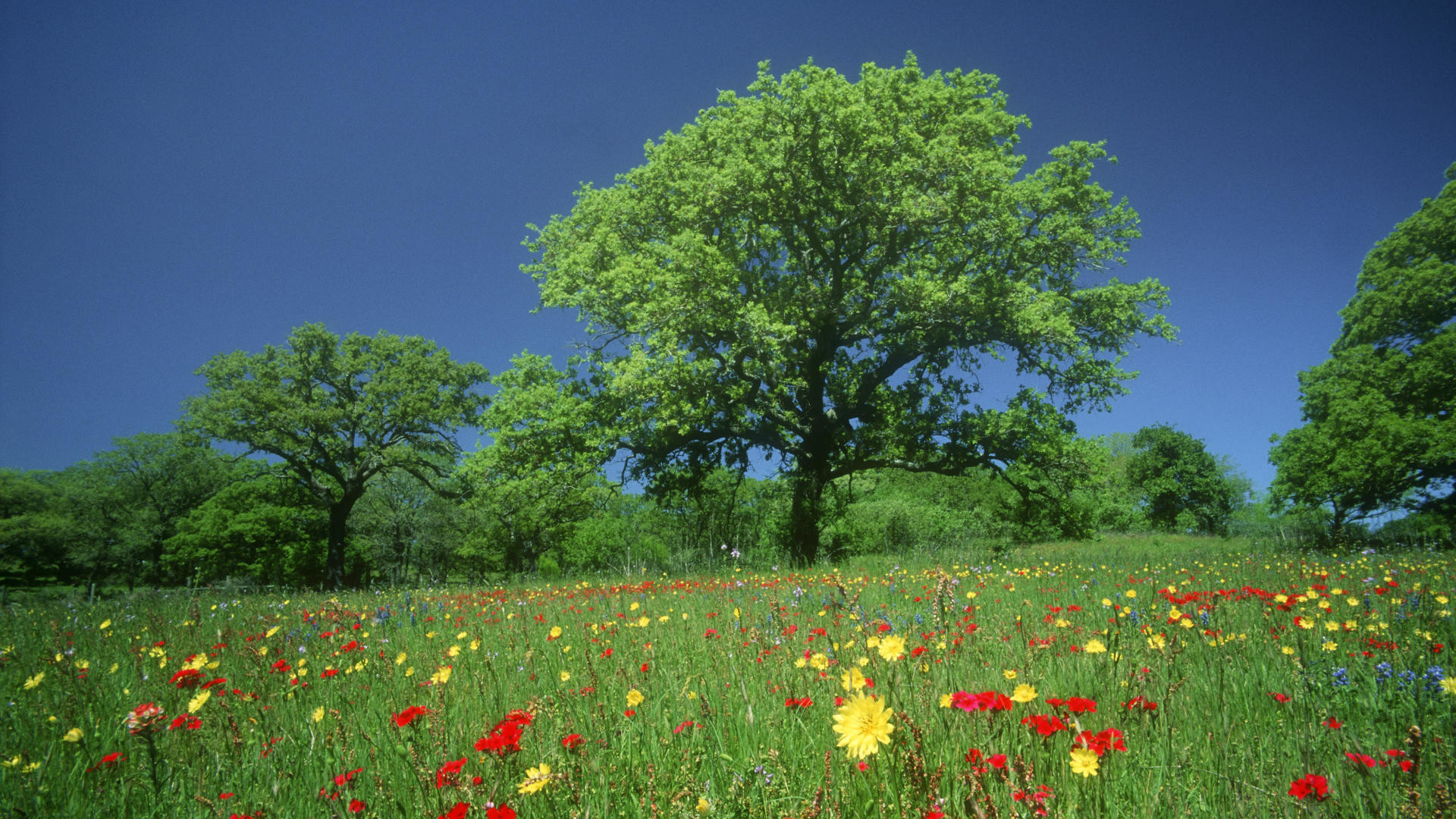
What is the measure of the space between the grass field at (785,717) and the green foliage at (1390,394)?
58.1 feet

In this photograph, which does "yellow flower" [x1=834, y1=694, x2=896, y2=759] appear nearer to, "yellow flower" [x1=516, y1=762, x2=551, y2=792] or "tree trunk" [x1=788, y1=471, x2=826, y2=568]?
"yellow flower" [x1=516, y1=762, x2=551, y2=792]

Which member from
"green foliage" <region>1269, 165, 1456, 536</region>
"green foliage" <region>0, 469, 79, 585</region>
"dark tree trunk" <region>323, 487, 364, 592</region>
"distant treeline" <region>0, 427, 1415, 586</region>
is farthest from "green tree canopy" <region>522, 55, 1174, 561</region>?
"green foliage" <region>0, 469, 79, 585</region>

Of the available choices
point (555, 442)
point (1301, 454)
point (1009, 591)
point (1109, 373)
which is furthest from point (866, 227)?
point (1301, 454)

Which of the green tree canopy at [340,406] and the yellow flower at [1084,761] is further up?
the green tree canopy at [340,406]

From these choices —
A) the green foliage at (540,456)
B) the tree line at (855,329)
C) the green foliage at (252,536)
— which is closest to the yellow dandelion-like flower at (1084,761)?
the tree line at (855,329)

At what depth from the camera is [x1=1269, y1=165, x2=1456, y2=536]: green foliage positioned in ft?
55.8

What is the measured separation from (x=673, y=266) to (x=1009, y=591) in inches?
423

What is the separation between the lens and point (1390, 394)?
18984 mm

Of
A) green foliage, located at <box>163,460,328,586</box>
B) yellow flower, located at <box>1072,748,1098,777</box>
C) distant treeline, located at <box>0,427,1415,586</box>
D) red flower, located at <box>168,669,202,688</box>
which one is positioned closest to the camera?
yellow flower, located at <box>1072,748,1098,777</box>

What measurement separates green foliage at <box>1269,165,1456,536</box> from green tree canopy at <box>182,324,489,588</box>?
28566 mm

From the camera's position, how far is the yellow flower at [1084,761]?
4.51 ft

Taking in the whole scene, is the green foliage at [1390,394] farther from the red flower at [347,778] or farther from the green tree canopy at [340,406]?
the green tree canopy at [340,406]

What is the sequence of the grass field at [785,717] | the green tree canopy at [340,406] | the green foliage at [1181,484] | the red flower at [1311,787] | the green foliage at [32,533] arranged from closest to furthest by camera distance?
the red flower at [1311,787]
the grass field at [785,717]
the green tree canopy at [340,406]
the green foliage at [32,533]
the green foliage at [1181,484]

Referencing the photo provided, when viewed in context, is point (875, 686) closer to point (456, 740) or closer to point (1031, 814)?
point (1031, 814)
